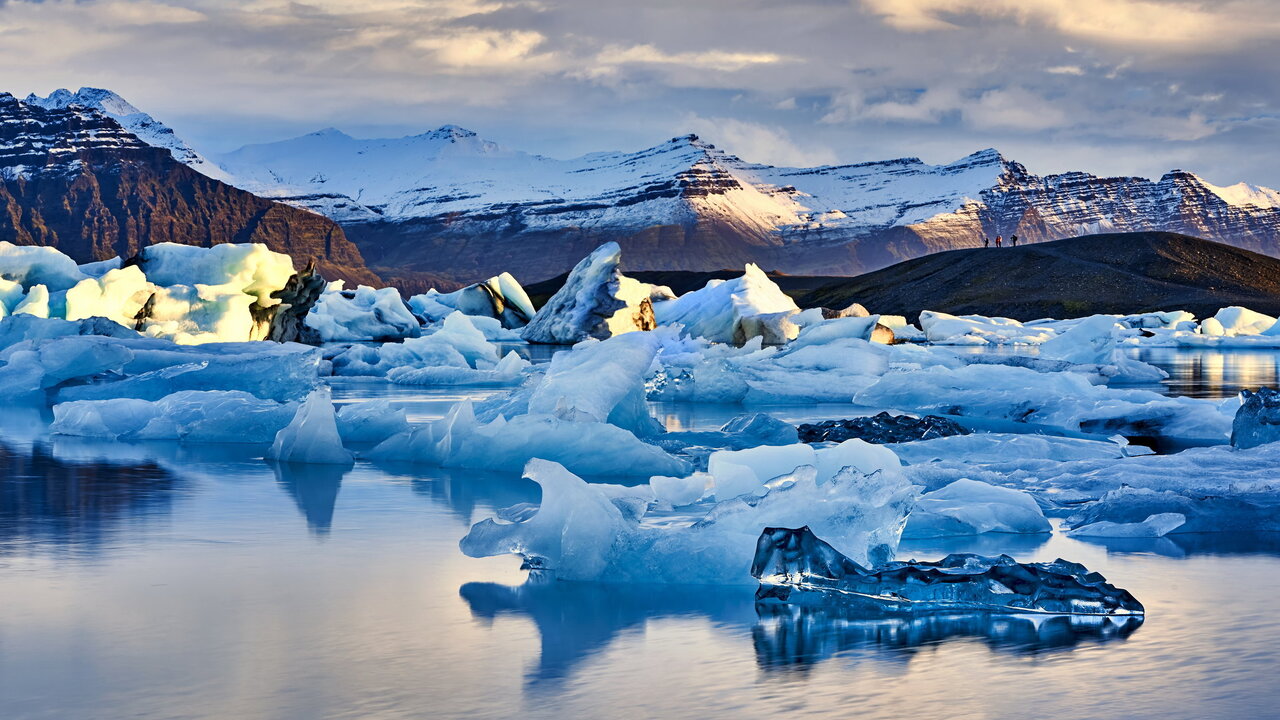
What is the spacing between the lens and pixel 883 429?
439 inches

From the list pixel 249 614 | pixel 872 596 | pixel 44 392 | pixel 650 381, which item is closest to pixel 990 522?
pixel 872 596

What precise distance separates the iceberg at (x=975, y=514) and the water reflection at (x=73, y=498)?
3.76 meters

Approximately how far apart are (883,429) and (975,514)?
454 centimetres

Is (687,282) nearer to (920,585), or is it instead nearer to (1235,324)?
(1235,324)

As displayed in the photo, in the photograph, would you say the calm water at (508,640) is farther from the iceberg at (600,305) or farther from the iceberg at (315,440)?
the iceberg at (600,305)

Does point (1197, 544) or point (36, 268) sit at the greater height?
point (36, 268)

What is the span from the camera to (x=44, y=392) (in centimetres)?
1683

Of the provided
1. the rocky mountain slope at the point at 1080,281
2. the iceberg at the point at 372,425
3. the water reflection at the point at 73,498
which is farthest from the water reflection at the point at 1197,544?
the rocky mountain slope at the point at 1080,281

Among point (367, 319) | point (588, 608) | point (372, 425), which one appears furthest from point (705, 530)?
point (367, 319)

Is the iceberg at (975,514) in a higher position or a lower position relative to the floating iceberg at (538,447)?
lower

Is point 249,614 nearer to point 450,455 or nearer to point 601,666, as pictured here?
point 601,666

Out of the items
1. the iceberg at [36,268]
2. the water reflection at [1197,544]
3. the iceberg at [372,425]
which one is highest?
the iceberg at [36,268]

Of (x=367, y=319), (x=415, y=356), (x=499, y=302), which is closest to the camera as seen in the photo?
(x=415, y=356)

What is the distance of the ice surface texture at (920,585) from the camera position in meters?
4.68
